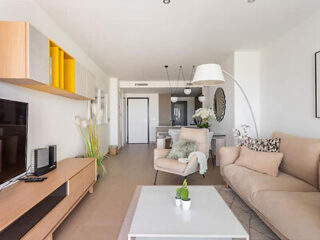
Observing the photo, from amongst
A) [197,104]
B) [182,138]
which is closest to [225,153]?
[182,138]

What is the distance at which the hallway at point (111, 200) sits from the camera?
6.00 ft

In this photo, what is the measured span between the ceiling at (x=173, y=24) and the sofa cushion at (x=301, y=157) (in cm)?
164

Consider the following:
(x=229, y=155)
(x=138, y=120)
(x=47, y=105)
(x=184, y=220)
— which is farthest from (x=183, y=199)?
(x=138, y=120)

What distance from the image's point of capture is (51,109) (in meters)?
2.52

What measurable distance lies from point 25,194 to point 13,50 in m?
1.18

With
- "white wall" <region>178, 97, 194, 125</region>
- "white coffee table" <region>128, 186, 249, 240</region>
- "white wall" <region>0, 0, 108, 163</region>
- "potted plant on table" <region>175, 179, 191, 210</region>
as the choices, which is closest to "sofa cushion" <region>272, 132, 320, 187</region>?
"white coffee table" <region>128, 186, 249, 240</region>

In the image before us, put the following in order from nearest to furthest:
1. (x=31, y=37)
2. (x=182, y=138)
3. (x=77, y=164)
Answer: (x=31, y=37), (x=77, y=164), (x=182, y=138)

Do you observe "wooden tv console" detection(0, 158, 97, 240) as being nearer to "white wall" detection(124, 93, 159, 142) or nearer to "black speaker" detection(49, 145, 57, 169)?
"black speaker" detection(49, 145, 57, 169)

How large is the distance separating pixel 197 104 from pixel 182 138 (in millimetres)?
5889

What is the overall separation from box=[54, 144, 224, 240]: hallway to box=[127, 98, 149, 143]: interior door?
3.67 m

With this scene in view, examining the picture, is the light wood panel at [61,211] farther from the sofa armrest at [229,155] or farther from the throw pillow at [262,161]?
the throw pillow at [262,161]

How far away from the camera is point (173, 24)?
265cm

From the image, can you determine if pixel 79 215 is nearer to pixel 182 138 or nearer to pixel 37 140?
pixel 37 140

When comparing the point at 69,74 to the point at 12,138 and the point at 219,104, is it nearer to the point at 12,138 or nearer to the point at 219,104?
the point at 12,138
